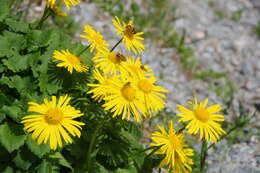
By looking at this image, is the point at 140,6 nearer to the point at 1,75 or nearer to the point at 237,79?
the point at 237,79

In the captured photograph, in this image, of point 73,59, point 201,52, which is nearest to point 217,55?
point 201,52

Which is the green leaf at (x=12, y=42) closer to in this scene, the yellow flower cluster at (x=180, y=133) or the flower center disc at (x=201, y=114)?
the yellow flower cluster at (x=180, y=133)

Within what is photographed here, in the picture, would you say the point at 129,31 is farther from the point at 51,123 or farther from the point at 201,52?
the point at 201,52

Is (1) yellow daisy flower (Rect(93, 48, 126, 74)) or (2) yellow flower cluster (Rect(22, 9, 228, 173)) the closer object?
(2) yellow flower cluster (Rect(22, 9, 228, 173))

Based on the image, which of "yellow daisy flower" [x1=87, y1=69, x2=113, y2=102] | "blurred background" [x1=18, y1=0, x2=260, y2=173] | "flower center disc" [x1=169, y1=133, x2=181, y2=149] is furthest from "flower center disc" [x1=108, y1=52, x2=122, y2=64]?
"blurred background" [x1=18, y1=0, x2=260, y2=173]

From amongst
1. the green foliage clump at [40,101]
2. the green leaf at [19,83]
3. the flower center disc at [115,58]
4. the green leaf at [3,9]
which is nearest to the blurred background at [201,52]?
the green foliage clump at [40,101]

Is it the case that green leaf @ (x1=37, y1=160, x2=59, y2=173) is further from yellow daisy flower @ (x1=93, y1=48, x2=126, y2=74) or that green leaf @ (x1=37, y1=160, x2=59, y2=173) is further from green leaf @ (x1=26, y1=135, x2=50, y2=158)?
yellow daisy flower @ (x1=93, y1=48, x2=126, y2=74)

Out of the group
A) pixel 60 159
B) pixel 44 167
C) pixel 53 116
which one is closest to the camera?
pixel 53 116
